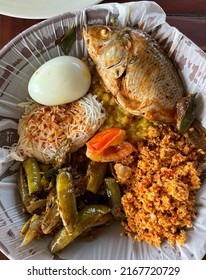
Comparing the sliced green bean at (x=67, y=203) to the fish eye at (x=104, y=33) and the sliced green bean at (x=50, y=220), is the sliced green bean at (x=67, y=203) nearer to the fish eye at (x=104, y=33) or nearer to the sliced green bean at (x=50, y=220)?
the sliced green bean at (x=50, y=220)

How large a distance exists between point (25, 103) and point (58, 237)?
52cm

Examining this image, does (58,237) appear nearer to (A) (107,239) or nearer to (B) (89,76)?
(A) (107,239)

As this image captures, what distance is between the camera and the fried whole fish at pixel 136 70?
1.54 meters

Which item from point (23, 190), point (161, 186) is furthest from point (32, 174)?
point (161, 186)

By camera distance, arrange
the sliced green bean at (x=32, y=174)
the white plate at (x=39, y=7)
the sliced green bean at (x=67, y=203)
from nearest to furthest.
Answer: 1. the sliced green bean at (x=67, y=203)
2. the sliced green bean at (x=32, y=174)
3. the white plate at (x=39, y=7)

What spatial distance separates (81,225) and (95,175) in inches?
7.4

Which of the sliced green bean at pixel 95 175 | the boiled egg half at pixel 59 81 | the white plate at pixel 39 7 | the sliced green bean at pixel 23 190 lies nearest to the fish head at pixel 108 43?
the boiled egg half at pixel 59 81

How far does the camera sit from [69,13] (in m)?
1.60

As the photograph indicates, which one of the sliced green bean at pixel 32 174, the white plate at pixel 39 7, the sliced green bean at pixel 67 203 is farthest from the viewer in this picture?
the white plate at pixel 39 7

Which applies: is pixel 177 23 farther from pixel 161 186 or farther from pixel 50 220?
pixel 50 220

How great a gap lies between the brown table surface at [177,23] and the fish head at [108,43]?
0.28 metres

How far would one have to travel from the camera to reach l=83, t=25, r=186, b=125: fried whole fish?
154 centimetres

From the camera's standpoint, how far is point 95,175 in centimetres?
158

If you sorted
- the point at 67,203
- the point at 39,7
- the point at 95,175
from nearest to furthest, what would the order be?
1. the point at 67,203
2. the point at 95,175
3. the point at 39,7
